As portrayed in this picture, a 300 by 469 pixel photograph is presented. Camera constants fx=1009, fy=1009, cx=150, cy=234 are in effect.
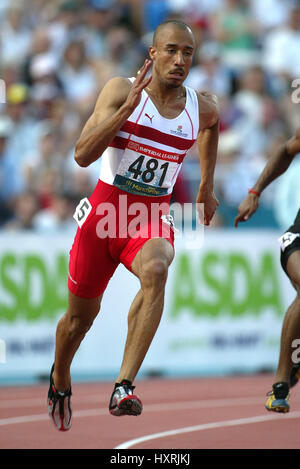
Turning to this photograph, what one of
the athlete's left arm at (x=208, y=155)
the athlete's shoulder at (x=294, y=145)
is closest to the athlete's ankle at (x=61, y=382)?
the athlete's left arm at (x=208, y=155)

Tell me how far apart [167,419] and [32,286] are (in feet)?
11.7

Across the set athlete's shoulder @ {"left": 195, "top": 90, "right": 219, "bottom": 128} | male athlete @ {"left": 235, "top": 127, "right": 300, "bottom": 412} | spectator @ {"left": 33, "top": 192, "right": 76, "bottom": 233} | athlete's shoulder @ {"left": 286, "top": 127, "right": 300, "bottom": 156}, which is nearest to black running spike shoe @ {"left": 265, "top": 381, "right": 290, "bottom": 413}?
male athlete @ {"left": 235, "top": 127, "right": 300, "bottom": 412}

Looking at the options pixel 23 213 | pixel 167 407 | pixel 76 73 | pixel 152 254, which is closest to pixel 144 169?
pixel 152 254

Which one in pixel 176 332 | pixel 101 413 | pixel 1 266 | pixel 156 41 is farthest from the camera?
pixel 176 332

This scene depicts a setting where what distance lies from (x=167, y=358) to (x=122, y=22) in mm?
6790

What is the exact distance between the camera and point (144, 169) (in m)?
7.80

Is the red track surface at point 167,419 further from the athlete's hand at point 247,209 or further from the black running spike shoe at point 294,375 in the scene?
the athlete's hand at point 247,209

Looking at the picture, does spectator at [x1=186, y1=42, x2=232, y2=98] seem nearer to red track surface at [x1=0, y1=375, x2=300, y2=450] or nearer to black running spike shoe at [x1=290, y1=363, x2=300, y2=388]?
red track surface at [x1=0, y1=375, x2=300, y2=450]

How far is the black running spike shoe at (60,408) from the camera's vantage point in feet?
28.8

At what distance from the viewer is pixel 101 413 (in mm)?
10977

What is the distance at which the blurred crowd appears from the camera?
14281mm
